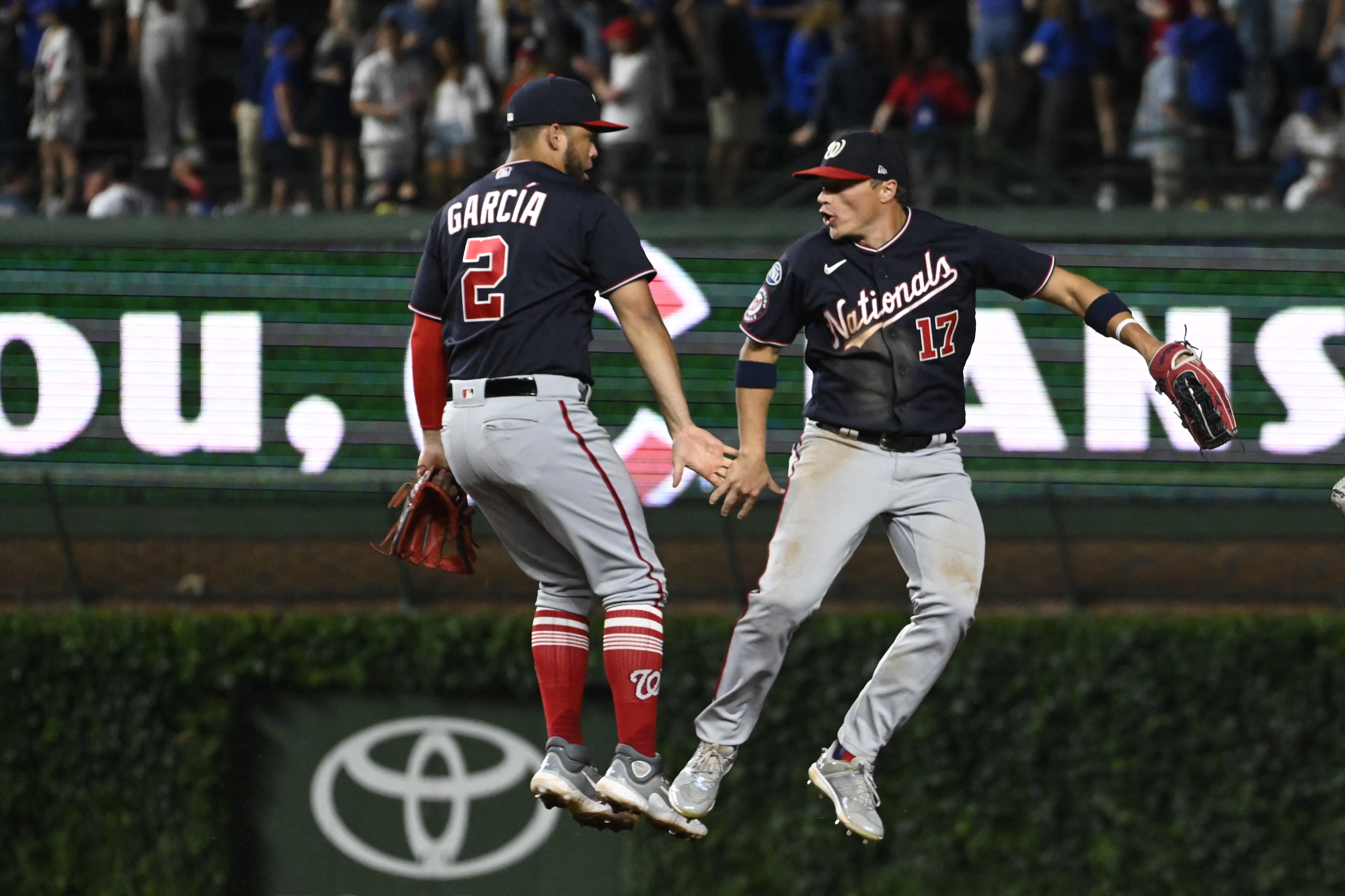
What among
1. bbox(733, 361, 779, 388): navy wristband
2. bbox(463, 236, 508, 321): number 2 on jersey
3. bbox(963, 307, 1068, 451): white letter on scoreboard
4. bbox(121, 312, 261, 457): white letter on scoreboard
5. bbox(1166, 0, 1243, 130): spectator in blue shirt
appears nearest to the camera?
bbox(463, 236, 508, 321): number 2 on jersey

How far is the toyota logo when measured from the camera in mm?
15195

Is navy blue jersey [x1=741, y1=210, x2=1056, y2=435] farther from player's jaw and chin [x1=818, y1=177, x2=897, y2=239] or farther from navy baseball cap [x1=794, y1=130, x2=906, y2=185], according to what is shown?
navy baseball cap [x1=794, y1=130, x2=906, y2=185]

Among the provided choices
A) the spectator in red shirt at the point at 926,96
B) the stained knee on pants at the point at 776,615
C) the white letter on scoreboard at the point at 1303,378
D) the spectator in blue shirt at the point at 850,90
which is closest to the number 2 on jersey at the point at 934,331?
the stained knee on pants at the point at 776,615

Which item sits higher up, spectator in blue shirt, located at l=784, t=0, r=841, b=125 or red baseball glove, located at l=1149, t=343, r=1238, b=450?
red baseball glove, located at l=1149, t=343, r=1238, b=450

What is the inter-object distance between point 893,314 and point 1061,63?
874 centimetres

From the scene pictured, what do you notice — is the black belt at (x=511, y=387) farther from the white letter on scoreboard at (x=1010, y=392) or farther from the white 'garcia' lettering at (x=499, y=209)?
the white letter on scoreboard at (x=1010, y=392)

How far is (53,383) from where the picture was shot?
50.0ft

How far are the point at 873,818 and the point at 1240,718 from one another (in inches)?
276

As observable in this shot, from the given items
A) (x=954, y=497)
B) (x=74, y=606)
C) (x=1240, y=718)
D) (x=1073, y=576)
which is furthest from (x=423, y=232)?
(x=954, y=497)

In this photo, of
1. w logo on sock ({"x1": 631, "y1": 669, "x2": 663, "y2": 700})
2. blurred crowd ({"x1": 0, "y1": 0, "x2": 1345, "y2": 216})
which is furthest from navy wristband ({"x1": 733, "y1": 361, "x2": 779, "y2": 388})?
blurred crowd ({"x1": 0, "y1": 0, "x2": 1345, "y2": 216})

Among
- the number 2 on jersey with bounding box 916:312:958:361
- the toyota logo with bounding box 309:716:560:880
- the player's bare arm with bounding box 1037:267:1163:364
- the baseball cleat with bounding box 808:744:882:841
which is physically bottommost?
the toyota logo with bounding box 309:716:560:880

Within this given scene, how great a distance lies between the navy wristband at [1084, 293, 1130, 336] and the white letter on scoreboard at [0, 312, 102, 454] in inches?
376

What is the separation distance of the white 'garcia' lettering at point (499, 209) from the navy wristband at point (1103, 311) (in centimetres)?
222

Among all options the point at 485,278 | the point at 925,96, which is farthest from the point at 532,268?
the point at 925,96
